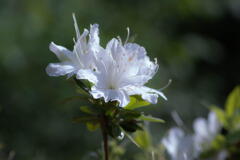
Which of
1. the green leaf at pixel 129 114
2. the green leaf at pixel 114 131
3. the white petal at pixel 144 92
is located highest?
the white petal at pixel 144 92

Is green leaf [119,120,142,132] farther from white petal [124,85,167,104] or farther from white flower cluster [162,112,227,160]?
white flower cluster [162,112,227,160]

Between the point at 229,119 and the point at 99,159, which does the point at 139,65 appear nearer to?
the point at 99,159

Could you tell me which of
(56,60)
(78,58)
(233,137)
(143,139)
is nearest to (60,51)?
(78,58)

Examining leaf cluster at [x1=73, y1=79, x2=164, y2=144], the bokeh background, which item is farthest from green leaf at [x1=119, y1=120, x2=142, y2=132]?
the bokeh background

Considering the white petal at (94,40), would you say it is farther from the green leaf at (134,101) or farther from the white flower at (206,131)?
the white flower at (206,131)

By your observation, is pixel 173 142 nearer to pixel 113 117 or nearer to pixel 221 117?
pixel 221 117

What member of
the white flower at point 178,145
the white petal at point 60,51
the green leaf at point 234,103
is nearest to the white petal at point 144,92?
the white petal at point 60,51
